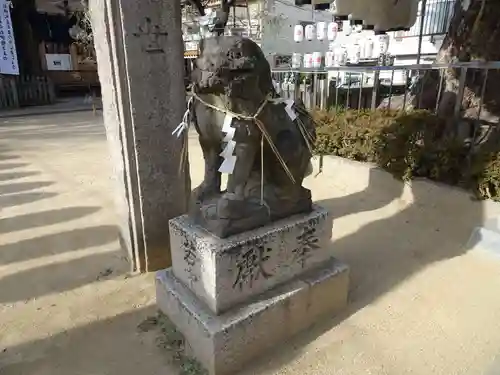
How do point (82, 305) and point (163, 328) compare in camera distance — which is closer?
point (163, 328)

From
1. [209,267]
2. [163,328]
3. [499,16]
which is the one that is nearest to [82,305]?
[163,328]

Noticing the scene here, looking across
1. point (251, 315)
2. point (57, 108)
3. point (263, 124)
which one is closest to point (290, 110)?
point (263, 124)

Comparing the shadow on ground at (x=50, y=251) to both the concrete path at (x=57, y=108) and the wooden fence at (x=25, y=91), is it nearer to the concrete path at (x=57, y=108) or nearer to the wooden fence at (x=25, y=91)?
the concrete path at (x=57, y=108)

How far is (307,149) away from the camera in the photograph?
2135 mm

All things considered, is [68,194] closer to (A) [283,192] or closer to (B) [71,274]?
(B) [71,274]

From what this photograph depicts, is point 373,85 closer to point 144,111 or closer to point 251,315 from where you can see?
point 144,111

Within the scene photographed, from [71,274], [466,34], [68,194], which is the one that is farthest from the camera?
[466,34]

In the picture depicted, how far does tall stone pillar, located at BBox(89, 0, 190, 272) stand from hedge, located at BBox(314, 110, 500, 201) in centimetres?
240

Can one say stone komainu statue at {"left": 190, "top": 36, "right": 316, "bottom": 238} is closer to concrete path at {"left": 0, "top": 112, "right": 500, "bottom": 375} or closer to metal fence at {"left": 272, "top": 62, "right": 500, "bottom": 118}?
concrete path at {"left": 0, "top": 112, "right": 500, "bottom": 375}

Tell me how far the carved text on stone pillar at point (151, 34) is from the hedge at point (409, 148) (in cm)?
272

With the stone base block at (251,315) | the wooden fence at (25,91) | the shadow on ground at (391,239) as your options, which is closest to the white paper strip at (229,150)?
the stone base block at (251,315)

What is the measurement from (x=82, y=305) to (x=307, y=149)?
181 centimetres

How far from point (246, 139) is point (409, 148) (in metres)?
2.66

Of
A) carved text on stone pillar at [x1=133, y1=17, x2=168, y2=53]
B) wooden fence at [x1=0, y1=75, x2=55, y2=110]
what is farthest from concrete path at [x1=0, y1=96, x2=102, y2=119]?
carved text on stone pillar at [x1=133, y1=17, x2=168, y2=53]
